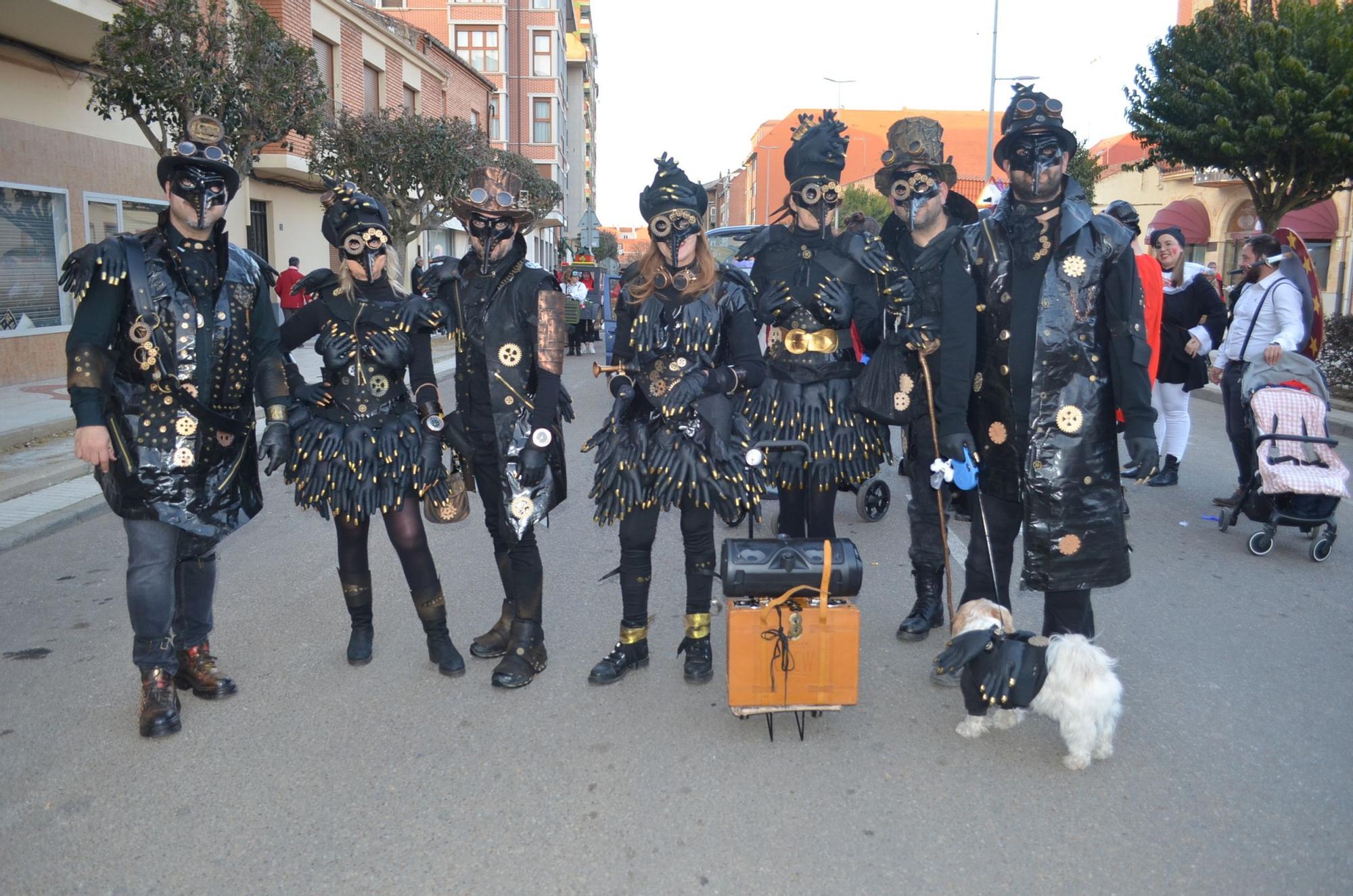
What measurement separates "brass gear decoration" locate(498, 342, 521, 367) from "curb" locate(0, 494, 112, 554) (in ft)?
14.6

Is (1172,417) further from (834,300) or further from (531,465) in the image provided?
(531,465)

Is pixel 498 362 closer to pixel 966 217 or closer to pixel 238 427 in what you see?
pixel 238 427

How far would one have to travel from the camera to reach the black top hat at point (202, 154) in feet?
12.3

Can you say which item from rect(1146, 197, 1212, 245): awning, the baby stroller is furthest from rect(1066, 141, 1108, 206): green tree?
the baby stroller

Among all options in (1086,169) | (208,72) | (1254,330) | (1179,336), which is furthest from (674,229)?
(1086,169)

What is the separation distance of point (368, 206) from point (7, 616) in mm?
3123

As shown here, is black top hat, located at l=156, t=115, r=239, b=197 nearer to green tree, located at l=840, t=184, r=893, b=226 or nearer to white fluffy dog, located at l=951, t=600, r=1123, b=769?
white fluffy dog, located at l=951, t=600, r=1123, b=769

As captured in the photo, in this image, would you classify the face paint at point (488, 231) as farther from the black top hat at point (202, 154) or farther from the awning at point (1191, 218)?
the awning at point (1191, 218)

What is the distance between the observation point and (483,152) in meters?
22.6

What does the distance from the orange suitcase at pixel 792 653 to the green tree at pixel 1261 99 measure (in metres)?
15.0

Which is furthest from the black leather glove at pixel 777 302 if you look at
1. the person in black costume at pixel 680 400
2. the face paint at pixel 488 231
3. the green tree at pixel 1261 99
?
the green tree at pixel 1261 99

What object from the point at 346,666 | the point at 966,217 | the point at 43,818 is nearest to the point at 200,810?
the point at 43,818

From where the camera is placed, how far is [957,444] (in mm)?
3850

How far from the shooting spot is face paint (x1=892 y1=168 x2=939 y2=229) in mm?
4770
